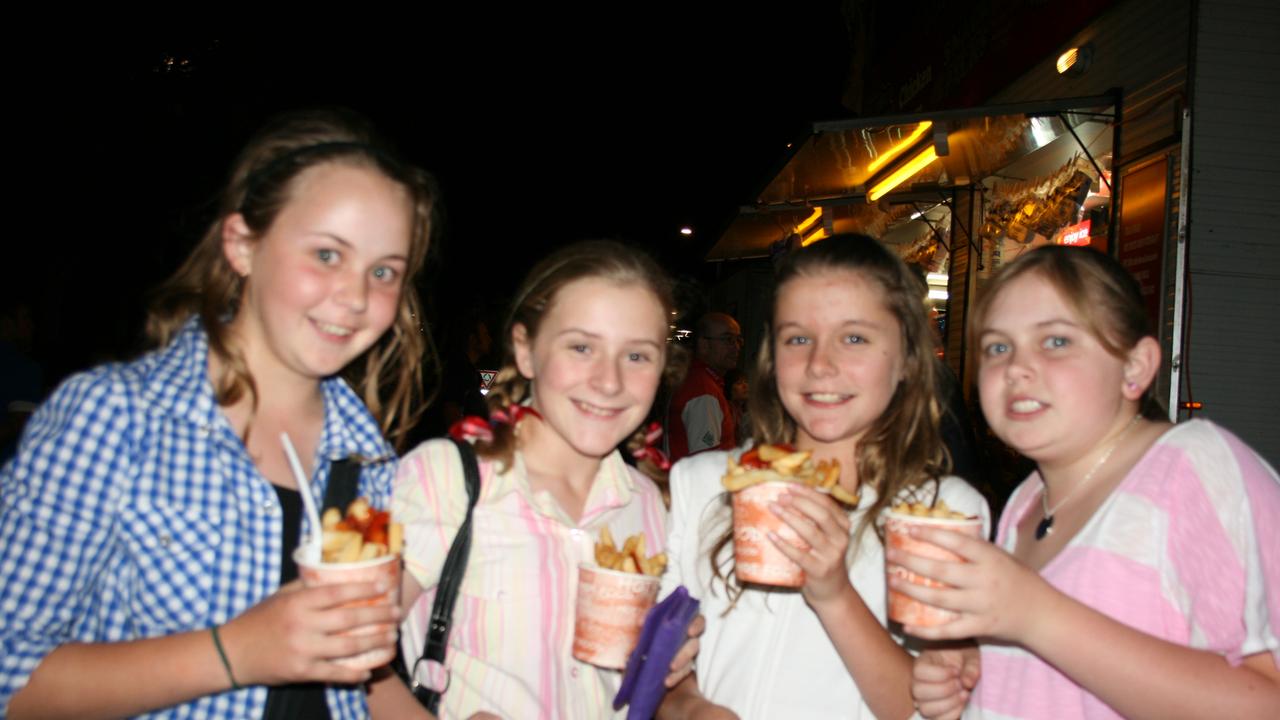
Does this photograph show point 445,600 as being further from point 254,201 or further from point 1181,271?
point 1181,271

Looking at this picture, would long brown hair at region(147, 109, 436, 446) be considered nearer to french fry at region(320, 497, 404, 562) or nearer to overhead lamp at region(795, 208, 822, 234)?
french fry at region(320, 497, 404, 562)

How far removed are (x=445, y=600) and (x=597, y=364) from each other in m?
0.84

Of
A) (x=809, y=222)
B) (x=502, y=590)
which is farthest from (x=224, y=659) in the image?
(x=809, y=222)

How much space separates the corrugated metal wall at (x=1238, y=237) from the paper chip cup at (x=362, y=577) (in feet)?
19.8

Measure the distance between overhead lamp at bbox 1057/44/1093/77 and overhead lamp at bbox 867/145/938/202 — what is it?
133cm

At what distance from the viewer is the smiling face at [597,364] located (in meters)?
2.50

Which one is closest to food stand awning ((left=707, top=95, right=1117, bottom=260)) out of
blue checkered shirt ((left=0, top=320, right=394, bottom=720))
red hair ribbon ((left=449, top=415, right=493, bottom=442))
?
red hair ribbon ((left=449, top=415, right=493, bottom=442))

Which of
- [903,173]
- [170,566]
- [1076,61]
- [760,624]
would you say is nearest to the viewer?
[170,566]

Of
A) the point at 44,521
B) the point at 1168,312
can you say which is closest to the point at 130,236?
the point at 44,521

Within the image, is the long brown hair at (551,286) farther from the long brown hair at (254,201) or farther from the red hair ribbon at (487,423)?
the long brown hair at (254,201)

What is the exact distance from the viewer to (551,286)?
8.80 feet

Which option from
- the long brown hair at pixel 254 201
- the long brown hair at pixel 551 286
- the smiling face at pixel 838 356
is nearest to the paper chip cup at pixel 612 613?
the long brown hair at pixel 551 286

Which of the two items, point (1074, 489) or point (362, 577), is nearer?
point (362, 577)

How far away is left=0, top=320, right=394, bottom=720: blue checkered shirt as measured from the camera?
162 cm
